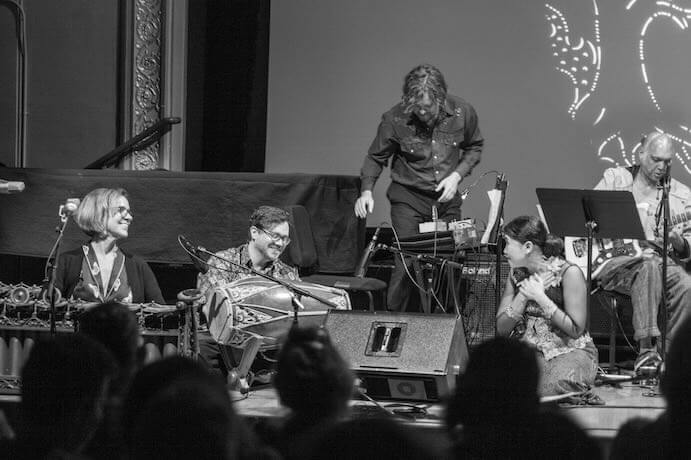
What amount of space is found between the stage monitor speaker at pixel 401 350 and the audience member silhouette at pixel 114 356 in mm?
2370

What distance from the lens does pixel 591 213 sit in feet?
20.3

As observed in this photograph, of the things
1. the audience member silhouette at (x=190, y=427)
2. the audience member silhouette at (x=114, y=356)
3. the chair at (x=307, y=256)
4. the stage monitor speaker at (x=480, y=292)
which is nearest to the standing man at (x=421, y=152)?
the stage monitor speaker at (x=480, y=292)

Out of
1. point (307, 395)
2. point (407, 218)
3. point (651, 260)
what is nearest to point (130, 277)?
point (407, 218)

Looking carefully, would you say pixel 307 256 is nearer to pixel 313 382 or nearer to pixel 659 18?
pixel 659 18

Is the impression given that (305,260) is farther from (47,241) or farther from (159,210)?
(47,241)

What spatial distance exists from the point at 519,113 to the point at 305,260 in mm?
A: 2494

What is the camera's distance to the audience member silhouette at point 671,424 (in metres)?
2.02

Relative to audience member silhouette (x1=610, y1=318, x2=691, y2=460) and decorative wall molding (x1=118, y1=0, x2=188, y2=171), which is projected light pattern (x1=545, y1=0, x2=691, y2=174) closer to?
decorative wall molding (x1=118, y1=0, x2=188, y2=171)

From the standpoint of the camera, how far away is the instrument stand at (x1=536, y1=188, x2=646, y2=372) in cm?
610

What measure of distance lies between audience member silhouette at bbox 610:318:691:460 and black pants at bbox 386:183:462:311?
4925mm

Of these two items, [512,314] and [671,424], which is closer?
[671,424]

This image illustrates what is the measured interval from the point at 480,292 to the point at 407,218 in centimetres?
66

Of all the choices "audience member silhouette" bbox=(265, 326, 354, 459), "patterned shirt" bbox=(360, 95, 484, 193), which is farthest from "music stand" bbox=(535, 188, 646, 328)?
"audience member silhouette" bbox=(265, 326, 354, 459)

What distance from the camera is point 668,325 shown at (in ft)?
22.5
